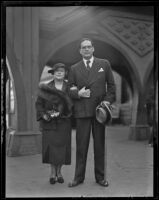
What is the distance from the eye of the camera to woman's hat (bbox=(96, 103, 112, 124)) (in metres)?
2.97

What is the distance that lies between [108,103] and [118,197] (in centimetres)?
98

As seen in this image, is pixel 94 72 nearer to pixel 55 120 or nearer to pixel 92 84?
pixel 92 84

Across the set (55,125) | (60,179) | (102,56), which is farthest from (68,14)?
(60,179)

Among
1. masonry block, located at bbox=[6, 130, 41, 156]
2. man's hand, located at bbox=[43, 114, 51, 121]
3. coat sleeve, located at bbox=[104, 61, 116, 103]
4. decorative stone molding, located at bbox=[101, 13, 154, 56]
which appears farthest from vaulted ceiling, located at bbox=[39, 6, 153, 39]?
masonry block, located at bbox=[6, 130, 41, 156]

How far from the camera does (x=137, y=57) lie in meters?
3.72

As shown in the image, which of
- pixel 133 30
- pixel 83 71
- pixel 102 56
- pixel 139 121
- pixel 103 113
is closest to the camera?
pixel 103 113

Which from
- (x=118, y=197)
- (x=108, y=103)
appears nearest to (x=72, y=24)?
(x=108, y=103)

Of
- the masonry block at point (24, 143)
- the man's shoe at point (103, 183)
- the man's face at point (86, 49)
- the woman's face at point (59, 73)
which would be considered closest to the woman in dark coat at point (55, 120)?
the woman's face at point (59, 73)

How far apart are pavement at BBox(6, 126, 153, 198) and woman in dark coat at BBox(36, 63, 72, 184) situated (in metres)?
0.08

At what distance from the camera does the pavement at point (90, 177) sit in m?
3.00

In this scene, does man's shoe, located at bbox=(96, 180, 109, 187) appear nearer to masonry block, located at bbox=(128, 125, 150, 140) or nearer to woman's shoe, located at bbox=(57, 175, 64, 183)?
woman's shoe, located at bbox=(57, 175, 64, 183)

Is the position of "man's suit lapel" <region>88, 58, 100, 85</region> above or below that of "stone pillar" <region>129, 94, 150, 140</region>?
above

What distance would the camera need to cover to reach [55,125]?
9.91 feet

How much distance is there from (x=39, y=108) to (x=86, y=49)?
2.60 ft
